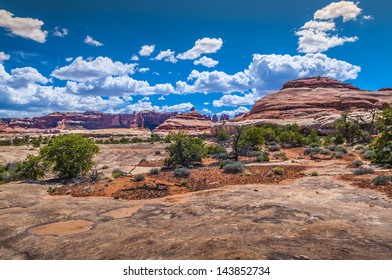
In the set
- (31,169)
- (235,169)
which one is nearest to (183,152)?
(235,169)

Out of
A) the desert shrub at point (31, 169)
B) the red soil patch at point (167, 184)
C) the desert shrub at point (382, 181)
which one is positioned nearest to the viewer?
the desert shrub at point (382, 181)

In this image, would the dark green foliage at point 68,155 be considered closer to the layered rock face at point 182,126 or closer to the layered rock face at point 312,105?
the layered rock face at point 312,105

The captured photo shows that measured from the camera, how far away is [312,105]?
287 feet

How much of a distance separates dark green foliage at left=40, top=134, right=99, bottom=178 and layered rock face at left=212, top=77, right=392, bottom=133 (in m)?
58.0

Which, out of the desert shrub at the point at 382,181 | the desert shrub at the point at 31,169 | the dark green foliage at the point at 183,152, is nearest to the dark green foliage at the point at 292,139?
the dark green foliage at the point at 183,152

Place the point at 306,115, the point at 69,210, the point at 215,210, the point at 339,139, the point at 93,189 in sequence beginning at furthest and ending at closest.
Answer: the point at 306,115 → the point at 339,139 → the point at 93,189 → the point at 69,210 → the point at 215,210

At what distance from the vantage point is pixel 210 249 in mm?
5637

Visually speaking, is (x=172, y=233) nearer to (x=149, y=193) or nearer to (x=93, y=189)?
(x=149, y=193)

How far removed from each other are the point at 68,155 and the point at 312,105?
3237 inches

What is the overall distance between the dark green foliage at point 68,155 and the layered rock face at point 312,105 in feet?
190

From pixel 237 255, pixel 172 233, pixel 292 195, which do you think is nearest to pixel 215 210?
pixel 172 233

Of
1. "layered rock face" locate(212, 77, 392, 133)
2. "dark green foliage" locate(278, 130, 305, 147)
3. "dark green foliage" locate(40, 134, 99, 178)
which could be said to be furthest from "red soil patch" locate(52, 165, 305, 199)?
"layered rock face" locate(212, 77, 392, 133)

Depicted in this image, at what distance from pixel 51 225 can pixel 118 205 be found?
11.1ft

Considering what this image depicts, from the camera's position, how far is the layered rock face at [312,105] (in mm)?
76562
